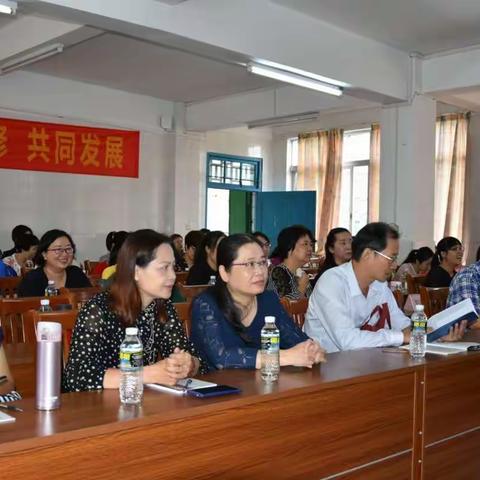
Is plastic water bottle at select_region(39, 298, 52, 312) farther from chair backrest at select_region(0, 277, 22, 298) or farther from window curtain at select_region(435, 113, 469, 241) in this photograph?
window curtain at select_region(435, 113, 469, 241)

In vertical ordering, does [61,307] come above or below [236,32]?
below

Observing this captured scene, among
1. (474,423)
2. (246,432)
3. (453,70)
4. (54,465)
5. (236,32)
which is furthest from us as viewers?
(453,70)

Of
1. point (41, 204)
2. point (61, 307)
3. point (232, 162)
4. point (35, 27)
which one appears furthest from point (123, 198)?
point (61, 307)

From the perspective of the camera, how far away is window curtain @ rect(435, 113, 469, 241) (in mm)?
8703

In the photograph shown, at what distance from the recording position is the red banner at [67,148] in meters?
7.56

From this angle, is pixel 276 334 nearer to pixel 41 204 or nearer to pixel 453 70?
pixel 453 70

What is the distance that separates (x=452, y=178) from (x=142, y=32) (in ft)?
17.9

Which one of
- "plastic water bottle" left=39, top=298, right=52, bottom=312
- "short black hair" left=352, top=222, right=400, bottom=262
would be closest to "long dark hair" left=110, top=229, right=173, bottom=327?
"plastic water bottle" left=39, top=298, right=52, bottom=312

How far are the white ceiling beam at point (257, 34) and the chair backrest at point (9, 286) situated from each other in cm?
172

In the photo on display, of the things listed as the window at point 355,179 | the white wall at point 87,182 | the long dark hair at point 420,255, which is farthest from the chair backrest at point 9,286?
the window at point 355,179

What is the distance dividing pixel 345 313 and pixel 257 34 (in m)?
3.20

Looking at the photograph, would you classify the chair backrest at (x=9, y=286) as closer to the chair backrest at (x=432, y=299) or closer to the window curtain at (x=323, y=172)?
the chair backrest at (x=432, y=299)

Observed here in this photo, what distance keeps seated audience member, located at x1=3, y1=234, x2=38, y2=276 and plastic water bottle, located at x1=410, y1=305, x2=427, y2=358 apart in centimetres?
398

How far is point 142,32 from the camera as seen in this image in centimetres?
460
